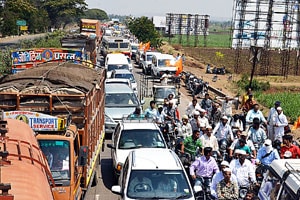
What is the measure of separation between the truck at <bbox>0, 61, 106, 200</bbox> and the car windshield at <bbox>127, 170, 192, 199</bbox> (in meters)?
0.99

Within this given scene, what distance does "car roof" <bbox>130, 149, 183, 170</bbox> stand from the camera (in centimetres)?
932

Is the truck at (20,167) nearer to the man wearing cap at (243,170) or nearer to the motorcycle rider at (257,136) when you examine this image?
the man wearing cap at (243,170)

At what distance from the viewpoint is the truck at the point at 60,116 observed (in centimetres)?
848

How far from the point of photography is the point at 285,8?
4106 cm

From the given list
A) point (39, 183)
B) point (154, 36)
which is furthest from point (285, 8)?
point (39, 183)

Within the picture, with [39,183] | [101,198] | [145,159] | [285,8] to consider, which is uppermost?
[285,8]

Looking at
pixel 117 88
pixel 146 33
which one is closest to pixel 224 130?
pixel 117 88

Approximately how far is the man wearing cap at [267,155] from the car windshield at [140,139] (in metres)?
2.65

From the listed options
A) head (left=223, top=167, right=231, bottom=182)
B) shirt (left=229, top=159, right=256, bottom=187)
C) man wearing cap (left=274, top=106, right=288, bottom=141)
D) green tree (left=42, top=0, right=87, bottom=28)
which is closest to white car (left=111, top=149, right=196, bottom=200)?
head (left=223, top=167, right=231, bottom=182)

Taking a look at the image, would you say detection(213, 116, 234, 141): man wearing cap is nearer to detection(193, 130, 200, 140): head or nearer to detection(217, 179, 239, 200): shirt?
detection(193, 130, 200, 140): head

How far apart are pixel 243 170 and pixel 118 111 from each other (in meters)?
9.29

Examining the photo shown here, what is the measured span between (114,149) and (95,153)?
0.73 m

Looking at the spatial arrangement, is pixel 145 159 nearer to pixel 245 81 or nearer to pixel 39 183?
pixel 39 183

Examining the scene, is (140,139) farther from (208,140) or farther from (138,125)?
(208,140)
